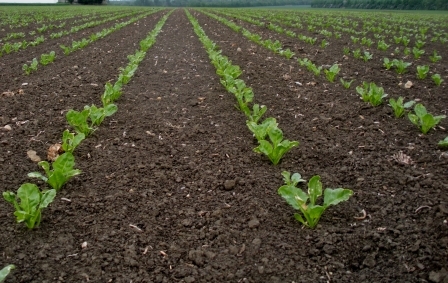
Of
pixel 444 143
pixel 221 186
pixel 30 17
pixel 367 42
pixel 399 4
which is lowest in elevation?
pixel 399 4

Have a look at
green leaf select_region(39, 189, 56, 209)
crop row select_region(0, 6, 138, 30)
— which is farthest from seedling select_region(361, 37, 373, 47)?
crop row select_region(0, 6, 138, 30)

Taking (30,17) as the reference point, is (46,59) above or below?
below

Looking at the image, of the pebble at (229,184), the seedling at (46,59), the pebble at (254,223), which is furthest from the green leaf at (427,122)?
the seedling at (46,59)

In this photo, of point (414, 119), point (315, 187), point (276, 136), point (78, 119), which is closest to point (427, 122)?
point (414, 119)

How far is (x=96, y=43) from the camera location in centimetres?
1210

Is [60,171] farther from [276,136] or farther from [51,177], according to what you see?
[276,136]

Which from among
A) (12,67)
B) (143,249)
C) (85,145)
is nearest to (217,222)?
(143,249)

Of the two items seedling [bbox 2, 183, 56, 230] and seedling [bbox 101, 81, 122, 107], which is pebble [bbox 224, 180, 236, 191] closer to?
seedling [bbox 2, 183, 56, 230]

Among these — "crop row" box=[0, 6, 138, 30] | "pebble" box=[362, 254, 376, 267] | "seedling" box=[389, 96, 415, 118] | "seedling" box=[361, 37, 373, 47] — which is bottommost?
"seedling" box=[361, 37, 373, 47]

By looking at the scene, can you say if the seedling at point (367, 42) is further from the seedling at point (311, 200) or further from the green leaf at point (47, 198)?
the green leaf at point (47, 198)

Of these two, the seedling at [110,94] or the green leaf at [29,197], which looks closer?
the green leaf at [29,197]

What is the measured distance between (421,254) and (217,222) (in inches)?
51.5

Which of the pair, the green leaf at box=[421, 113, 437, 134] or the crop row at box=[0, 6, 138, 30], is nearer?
the green leaf at box=[421, 113, 437, 134]

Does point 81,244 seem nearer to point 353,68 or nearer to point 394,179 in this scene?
point 394,179
